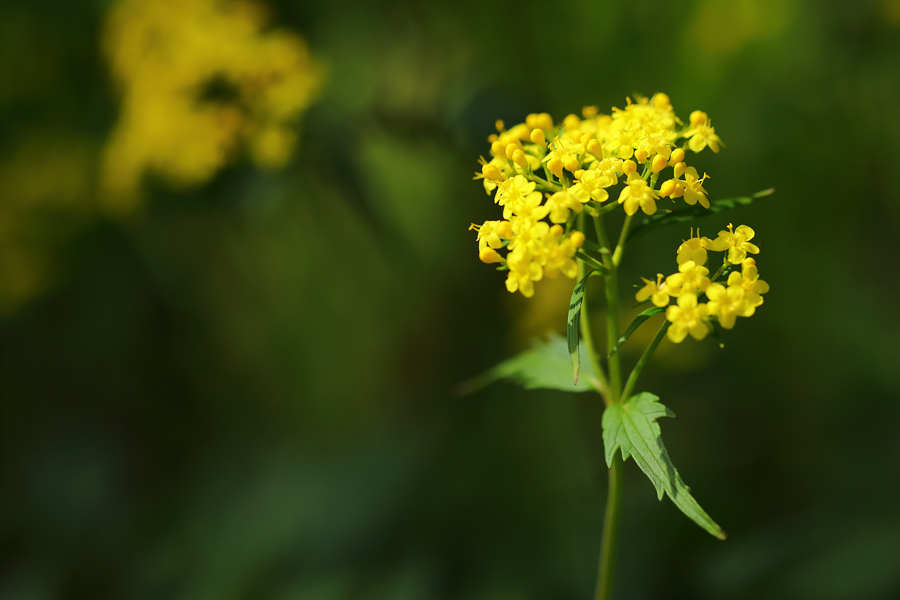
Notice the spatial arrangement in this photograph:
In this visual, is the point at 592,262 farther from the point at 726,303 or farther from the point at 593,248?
the point at 726,303

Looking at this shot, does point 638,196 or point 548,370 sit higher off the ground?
point 638,196

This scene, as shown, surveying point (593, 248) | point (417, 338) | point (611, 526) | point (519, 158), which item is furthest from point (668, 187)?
point (417, 338)

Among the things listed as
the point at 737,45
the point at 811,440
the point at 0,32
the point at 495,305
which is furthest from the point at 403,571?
the point at 0,32

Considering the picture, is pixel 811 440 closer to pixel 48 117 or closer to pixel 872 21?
pixel 872 21

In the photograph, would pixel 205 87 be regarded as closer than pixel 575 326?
No

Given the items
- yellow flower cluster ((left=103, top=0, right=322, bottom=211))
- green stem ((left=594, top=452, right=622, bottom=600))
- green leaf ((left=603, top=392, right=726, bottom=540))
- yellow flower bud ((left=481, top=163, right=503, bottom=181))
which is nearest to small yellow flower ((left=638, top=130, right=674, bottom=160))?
yellow flower bud ((left=481, top=163, right=503, bottom=181))

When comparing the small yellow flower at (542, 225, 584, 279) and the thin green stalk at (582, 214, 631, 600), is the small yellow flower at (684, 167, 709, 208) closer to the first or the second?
the thin green stalk at (582, 214, 631, 600)
